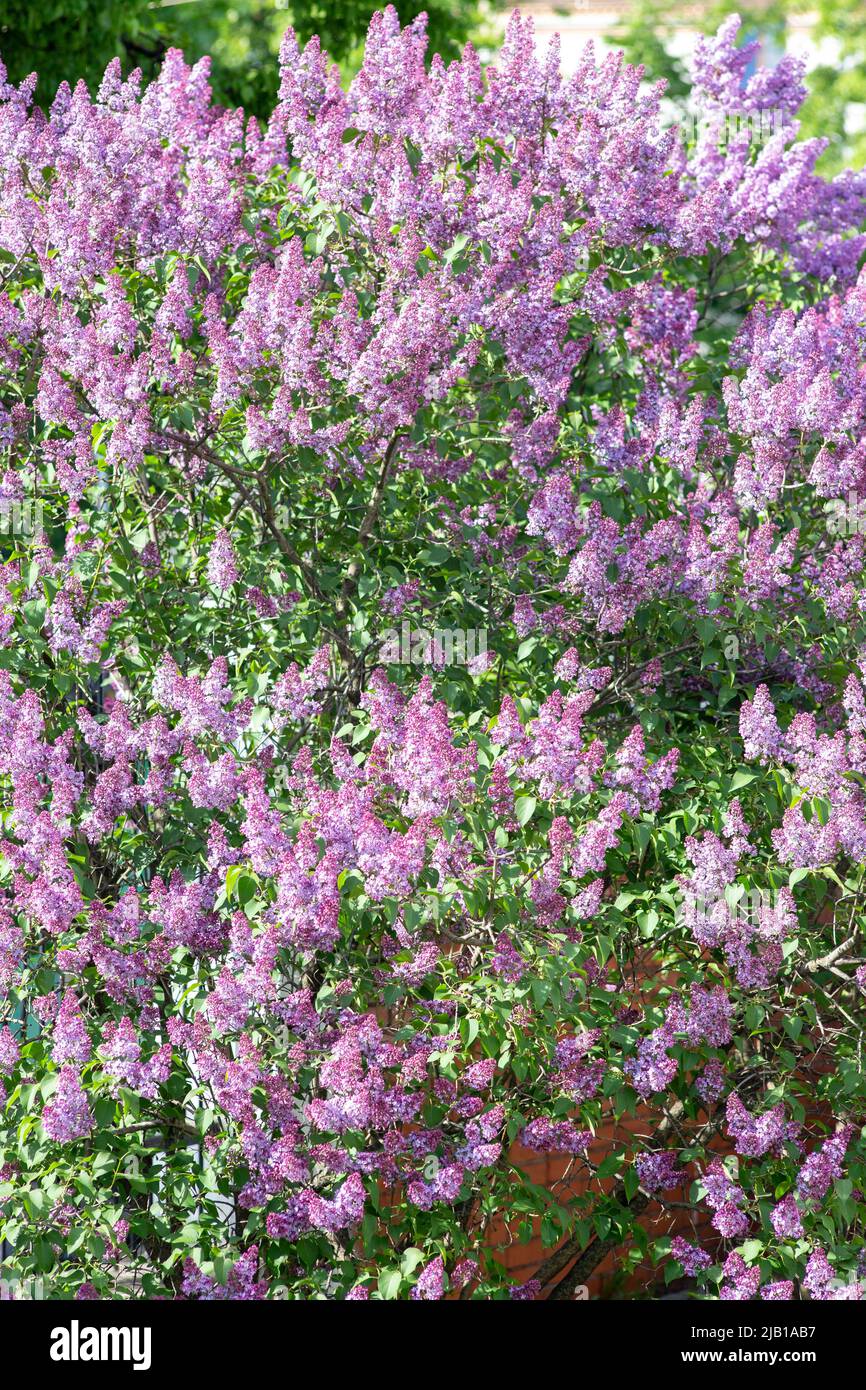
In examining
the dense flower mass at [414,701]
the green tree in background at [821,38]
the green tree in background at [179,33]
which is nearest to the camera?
the dense flower mass at [414,701]

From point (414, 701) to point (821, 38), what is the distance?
72.6 ft

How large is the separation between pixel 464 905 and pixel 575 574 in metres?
0.93

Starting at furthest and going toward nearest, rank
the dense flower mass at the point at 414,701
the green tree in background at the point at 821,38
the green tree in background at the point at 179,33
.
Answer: the green tree in background at the point at 821,38 → the green tree in background at the point at 179,33 → the dense flower mass at the point at 414,701

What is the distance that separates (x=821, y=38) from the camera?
2269cm

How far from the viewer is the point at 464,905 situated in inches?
132

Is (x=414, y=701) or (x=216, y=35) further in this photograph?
(x=216, y=35)

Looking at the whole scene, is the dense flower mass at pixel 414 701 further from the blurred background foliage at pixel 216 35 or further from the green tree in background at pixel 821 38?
the green tree in background at pixel 821 38

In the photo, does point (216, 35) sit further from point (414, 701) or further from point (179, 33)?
point (414, 701)

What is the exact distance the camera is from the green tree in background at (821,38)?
65.0 ft

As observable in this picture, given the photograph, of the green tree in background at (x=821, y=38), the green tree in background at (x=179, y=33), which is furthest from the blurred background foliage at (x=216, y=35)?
the green tree in background at (x=821, y=38)

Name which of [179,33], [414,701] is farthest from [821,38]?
[414,701]

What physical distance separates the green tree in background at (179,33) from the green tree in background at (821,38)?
7141 mm
